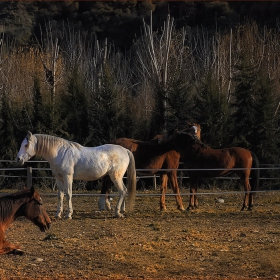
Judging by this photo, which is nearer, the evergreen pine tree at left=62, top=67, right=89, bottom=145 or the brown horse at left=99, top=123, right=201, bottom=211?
the brown horse at left=99, top=123, right=201, bottom=211

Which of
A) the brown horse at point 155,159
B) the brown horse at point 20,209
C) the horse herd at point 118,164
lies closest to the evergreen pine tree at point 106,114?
the horse herd at point 118,164

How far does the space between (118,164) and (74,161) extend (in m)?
0.84

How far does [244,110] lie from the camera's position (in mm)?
17844

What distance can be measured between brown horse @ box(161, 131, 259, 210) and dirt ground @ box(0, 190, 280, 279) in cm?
63

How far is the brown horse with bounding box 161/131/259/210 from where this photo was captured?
41.1 feet

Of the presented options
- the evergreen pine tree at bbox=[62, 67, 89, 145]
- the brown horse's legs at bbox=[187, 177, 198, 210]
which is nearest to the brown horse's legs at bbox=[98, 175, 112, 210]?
the brown horse's legs at bbox=[187, 177, 198, 210]

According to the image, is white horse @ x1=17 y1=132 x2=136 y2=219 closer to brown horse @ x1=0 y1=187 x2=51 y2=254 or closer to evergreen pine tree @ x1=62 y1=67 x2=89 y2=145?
brown horse @ x1=0 y1=187 x2=51 y2=254

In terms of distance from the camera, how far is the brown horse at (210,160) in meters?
12.5

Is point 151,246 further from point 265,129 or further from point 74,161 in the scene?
point 265,129

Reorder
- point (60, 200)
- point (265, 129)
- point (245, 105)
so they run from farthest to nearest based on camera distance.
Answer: point (245, 105) < point (265, 129) < point (60, 200)

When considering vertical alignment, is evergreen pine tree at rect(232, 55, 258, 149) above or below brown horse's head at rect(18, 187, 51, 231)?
above

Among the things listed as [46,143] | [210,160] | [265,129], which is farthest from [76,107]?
[46,143]

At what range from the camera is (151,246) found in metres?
8.38

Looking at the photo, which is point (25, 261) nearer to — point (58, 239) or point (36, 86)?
point (58, 239)
